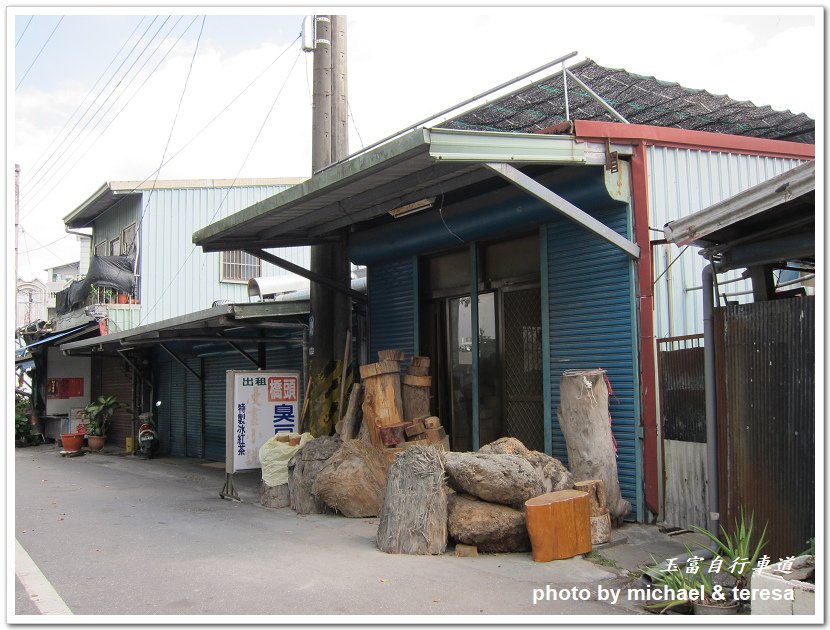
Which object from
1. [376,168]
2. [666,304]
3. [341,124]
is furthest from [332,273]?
[666,304]

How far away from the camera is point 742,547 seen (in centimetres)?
571

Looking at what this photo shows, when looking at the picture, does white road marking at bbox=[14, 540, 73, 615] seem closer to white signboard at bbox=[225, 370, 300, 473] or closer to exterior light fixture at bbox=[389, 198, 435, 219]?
white signboard at bbox=[225, 370, 300, 473]

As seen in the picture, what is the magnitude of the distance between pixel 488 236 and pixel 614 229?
2.15 metres

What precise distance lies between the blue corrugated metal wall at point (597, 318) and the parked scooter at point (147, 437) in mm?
13309

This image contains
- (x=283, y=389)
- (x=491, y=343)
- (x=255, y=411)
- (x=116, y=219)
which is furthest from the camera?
(x=116, y=219)

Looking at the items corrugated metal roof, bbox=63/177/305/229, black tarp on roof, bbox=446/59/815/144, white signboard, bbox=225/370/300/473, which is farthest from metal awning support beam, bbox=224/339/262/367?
corrugated metal roof, bbox=63/177/305/229

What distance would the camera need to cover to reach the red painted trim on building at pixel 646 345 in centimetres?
814

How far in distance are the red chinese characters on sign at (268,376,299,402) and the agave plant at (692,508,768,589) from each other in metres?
7.42

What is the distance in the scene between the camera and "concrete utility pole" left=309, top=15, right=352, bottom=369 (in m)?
12.2

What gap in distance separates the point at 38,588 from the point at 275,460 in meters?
4.37

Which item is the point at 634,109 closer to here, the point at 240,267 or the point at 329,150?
the point at 329,150

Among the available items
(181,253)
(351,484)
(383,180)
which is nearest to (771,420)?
(383,180)

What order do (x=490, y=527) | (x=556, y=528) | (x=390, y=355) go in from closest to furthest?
(x=556, y=528)
(x=490, y=527)
(x=390, y=355)

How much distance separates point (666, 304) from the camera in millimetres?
8539
